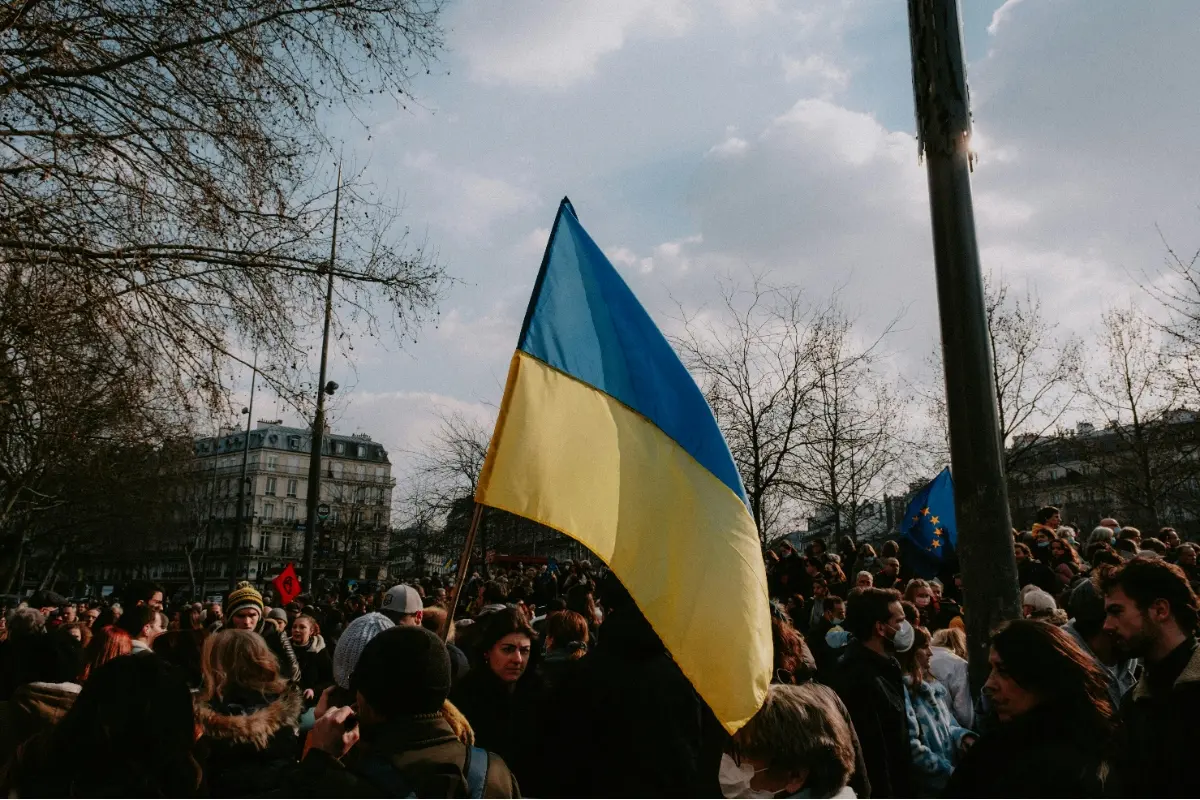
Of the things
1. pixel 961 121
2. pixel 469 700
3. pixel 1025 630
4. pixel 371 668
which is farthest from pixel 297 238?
pixel 1025 630

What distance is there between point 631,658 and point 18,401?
9.55 m

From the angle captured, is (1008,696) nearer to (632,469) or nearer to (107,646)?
(632,469)

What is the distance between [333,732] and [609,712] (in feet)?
5.24

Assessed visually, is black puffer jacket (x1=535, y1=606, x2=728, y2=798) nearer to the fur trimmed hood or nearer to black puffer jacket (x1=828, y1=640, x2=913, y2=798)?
black puffer jacket (x1=828, y1=640, x2=913, y2=798)

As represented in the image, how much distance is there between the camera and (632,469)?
3.75 meters

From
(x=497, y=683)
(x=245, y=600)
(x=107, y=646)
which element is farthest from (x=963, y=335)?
(x=245, y=600)

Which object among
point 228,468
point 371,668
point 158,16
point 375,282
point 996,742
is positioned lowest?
point 996,742

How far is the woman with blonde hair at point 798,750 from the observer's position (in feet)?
9.46

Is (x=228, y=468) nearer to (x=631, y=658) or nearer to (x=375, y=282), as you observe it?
(x=375, y=282)

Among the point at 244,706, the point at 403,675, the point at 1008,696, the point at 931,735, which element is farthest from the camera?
the point at 931,735

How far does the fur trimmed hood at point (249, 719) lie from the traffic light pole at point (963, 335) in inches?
127

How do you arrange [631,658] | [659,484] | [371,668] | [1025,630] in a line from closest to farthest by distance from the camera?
[371,668], [1025,630], [659,484], [631,658]

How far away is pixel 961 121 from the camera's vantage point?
4828 millimetres

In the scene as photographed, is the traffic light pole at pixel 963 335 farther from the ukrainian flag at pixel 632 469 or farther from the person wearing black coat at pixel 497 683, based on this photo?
the person wearing black coat at pixel 497 683
